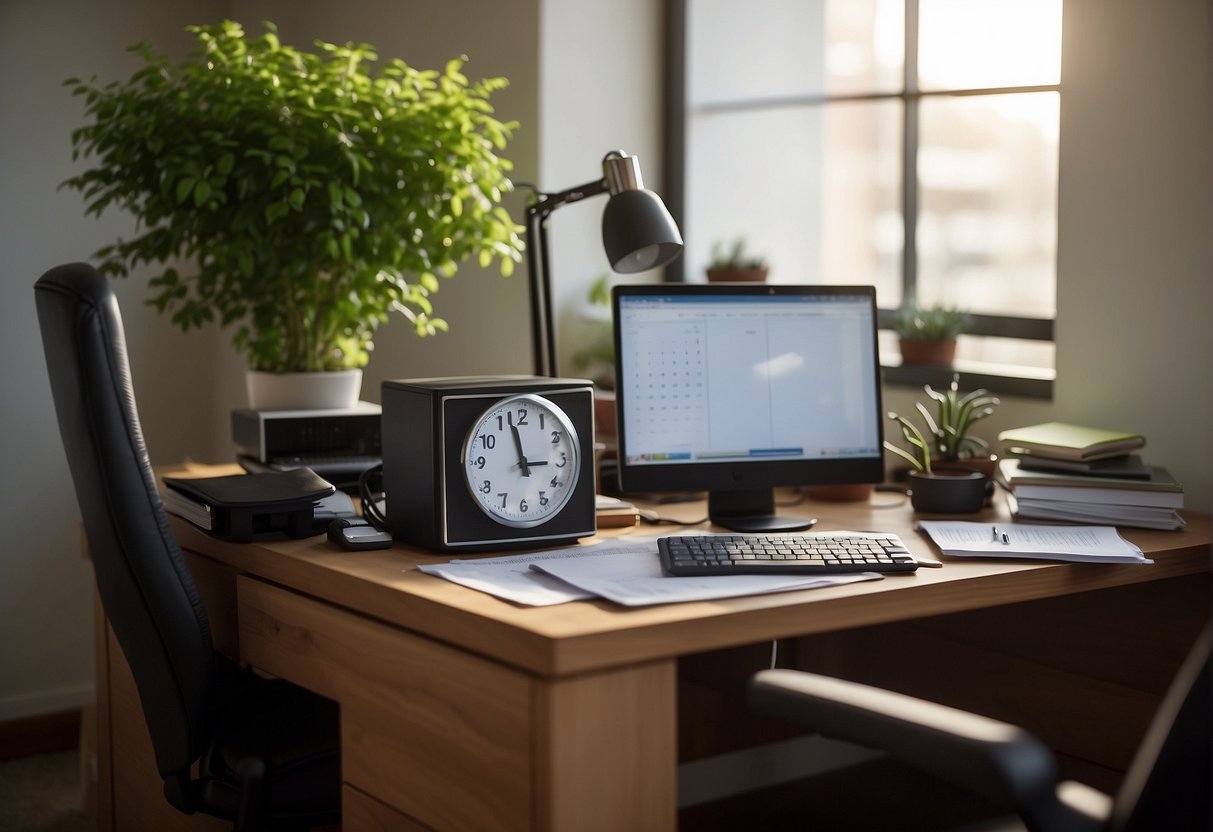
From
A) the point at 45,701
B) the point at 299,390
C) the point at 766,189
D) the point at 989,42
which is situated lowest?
the point at 45,701

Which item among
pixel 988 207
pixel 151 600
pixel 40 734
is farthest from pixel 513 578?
pixel 988 207

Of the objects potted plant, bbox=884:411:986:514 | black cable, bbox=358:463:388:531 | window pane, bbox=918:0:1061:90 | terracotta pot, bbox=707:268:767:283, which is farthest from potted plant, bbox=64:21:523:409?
window pane, bbox=918:0:1061:90

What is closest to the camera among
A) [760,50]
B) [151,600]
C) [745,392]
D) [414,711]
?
[414,711]

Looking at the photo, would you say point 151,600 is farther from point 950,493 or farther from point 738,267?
point 738,267

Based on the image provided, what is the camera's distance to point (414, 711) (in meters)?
1.52

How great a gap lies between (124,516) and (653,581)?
66cm

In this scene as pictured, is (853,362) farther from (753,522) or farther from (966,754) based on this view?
(966,754)

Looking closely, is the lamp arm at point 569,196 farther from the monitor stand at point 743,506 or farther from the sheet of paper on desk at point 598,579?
the sheet of paper on desk at point 598,579

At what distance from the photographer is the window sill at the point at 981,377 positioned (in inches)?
94.6

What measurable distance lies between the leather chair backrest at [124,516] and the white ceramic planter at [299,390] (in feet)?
2.76

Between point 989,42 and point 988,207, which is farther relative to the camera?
point 988,207

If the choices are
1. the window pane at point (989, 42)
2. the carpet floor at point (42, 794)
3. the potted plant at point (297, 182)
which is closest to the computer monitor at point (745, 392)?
the potted plant at point (297, 182)

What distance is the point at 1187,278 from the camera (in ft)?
6.92

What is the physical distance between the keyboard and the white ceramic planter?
1.05 meters
